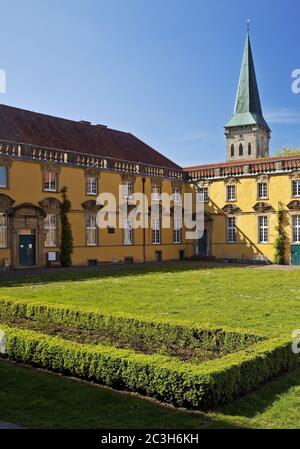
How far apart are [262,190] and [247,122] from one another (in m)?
42.0

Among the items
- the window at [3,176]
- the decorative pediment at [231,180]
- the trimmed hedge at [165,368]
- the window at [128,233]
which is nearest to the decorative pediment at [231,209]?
the decorative pediment at [231,180]

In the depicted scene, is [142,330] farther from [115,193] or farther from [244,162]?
[244,162]

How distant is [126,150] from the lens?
42844mm

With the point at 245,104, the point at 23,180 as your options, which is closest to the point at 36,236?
the point at 23,180

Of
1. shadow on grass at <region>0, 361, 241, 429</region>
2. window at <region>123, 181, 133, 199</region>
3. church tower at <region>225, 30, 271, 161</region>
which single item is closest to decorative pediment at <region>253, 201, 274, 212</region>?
window at <region>123, 181, 133, 199</region>

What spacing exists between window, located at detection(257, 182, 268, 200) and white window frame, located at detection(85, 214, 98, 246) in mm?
13568


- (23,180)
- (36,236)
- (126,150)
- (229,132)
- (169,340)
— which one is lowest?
(169,340)

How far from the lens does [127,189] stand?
3934 cm

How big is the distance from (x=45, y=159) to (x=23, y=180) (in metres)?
2.26

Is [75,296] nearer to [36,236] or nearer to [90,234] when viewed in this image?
[36,236]

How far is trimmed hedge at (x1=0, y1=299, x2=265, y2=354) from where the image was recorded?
35.3 ft

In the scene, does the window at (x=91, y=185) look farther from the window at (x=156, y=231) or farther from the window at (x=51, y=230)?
the window at (x=156, y=231)

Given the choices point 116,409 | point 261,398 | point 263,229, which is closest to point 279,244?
point 263,229

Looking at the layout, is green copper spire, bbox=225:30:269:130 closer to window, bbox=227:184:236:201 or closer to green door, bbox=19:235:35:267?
window, bbox=227:184:236:201
